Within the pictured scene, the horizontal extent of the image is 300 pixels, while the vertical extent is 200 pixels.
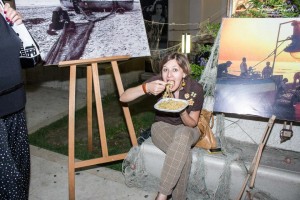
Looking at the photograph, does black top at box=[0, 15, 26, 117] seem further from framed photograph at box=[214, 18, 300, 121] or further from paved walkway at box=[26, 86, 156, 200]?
framed photograph at box=[214, 18, 300, 121]

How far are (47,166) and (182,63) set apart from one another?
2.18m

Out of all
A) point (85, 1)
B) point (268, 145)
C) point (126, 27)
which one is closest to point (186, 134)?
point (268, 145)

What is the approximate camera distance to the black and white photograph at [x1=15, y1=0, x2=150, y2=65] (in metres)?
2.61

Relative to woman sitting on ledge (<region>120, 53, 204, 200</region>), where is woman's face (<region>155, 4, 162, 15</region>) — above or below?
above

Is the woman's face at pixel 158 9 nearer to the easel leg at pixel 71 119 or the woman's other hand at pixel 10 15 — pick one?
the easel leg at pixel 71 119

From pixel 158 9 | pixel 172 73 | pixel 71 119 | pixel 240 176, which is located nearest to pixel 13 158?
pixel 71 119

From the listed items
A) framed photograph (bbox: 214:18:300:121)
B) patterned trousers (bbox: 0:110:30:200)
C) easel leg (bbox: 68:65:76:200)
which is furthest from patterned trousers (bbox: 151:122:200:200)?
patterned trousers (bbox: 0:110:30:200)

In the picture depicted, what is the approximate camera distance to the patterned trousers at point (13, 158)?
78.0 inches

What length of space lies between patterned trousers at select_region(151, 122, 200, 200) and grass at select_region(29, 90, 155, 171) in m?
1.07

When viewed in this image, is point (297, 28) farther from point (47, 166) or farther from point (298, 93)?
point (47, 166)

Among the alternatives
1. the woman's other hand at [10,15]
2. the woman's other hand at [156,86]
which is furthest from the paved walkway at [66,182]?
the woman's other hand at [10,15]

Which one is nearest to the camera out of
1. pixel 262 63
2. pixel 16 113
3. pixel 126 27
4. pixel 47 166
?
pixel 16 113

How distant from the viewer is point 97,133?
4508 mm

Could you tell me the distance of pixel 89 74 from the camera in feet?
10.2
